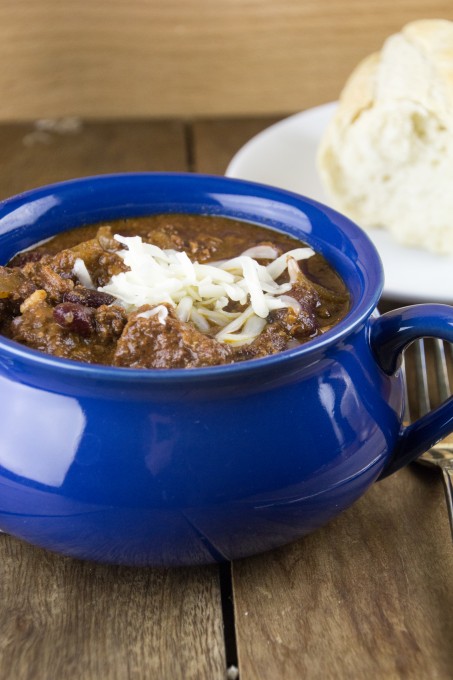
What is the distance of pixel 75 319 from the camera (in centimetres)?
155

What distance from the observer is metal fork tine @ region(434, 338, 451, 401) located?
2072 millimetres

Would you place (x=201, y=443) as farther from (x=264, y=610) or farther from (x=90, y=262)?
(x=90, y=262)

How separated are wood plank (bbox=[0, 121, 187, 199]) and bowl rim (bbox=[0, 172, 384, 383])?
1158 millimetres

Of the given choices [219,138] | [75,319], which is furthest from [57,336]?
[219,138]

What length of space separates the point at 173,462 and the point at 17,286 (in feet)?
1.48

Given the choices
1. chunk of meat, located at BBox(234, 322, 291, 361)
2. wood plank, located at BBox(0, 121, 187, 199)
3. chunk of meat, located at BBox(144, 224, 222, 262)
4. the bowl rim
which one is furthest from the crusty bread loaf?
chunk of meat, located at BBox(234, 322, 291, 361)

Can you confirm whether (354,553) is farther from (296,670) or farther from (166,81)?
(166,81)

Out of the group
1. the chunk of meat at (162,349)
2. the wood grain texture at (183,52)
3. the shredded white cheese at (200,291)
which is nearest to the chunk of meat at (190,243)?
the shredded white cheese at (200,291)

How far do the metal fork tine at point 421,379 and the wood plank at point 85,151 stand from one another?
1273 mm

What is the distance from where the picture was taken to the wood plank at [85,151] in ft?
10.3

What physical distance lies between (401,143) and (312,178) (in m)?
0.40

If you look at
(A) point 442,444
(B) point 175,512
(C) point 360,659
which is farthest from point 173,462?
(A) point 442,444

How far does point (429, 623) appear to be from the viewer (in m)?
1.54

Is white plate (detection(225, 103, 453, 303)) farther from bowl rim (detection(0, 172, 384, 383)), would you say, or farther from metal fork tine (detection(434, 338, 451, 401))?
bowl rim (detection(0, 172, 384, 383))
